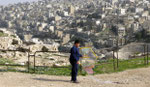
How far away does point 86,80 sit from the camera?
389 inches

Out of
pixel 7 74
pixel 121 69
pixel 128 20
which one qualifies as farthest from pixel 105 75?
pixel 128 20

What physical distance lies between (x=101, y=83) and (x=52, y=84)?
67.3 inches

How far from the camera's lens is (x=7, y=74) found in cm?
1080

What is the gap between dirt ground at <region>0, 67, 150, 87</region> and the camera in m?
8.83

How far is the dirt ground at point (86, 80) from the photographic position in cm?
883

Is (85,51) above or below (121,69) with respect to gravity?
above

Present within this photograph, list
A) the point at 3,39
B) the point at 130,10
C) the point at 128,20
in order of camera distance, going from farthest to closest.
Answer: the point at 130,10
the point at 128,20
the point at 3,39

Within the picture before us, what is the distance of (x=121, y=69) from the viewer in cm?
1239

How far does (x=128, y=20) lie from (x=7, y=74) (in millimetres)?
110873

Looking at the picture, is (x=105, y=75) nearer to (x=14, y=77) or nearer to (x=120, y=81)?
(x=120, y=81)

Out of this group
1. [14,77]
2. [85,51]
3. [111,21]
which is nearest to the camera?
[85,51]

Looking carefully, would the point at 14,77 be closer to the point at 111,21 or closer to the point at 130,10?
the point at 111,21

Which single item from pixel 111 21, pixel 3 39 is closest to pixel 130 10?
pixel 111 21

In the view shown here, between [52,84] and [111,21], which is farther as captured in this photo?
[111,21]
